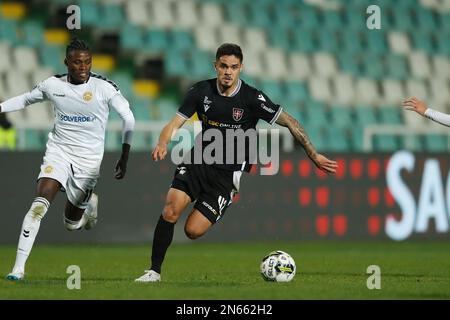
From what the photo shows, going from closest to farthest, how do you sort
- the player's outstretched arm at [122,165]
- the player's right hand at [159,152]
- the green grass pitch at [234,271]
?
the green grass pitch at [234,271]
the player's right hand at [159,152]
the player's outstretched arm at [122,165]

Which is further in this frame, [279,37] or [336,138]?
[279,37]

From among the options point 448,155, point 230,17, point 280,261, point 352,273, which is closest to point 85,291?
point 280,261

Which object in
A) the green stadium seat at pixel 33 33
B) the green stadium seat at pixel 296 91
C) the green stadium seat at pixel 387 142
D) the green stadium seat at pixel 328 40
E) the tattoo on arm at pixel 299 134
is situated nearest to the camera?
the tattoo on arm at pixel 299 134

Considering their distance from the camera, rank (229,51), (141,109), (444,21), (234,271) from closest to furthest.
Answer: (229,51) < (234,271) < (141,109) < (444,21)

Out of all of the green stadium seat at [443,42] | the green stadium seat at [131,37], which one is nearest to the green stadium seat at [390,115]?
the green stadium seat at [443,42]

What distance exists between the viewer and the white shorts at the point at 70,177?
10.5m

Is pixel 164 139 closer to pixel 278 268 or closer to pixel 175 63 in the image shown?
pixel 278 268

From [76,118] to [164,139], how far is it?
5.42 ft

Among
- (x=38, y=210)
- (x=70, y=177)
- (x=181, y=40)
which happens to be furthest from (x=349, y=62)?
(x=38, y=210)

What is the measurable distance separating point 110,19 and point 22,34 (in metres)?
1.74

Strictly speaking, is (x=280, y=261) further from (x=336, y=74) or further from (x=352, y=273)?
(x=336, y=74)

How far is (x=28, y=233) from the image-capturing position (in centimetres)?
1005

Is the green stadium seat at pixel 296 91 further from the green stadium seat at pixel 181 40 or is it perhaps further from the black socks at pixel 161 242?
the black socks at pixel 161 242

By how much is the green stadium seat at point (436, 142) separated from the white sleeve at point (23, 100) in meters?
10.7
